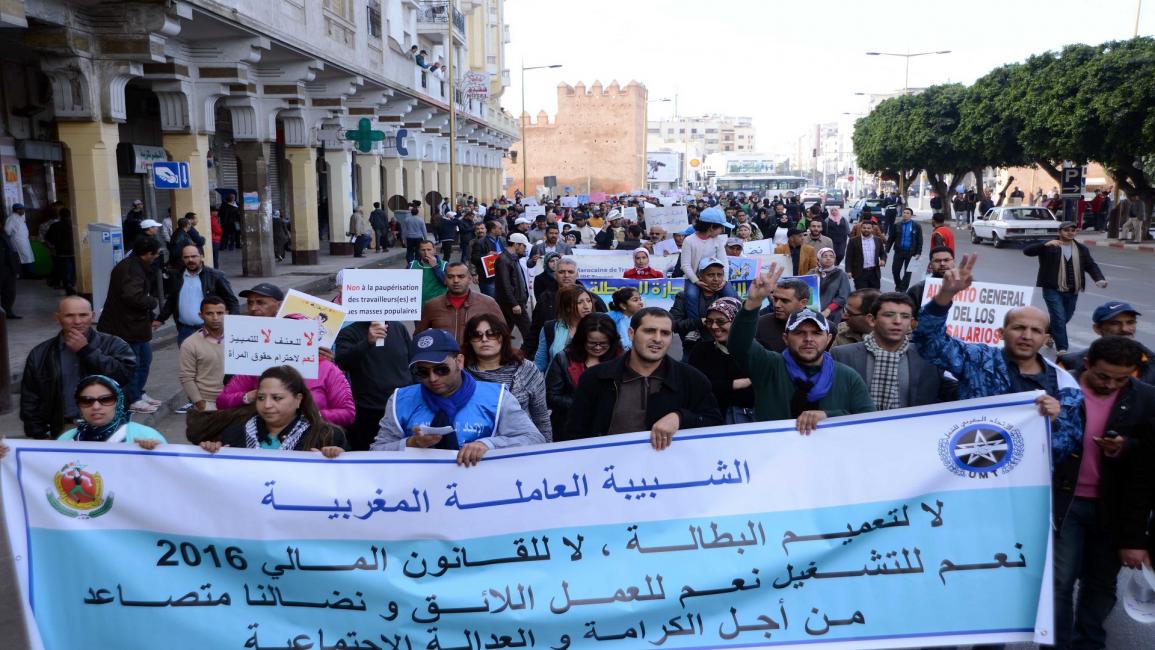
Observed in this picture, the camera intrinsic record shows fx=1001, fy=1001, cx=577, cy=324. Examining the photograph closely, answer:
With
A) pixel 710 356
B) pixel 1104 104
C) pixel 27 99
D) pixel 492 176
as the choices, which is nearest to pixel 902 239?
pixel 710 356

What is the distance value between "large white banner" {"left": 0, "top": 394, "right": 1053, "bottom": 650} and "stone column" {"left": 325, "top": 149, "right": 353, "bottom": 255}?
82.1ft

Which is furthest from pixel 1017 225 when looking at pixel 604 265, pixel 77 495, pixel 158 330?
pixel 77 495

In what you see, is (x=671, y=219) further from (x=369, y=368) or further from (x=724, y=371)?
(x=724, y=371)

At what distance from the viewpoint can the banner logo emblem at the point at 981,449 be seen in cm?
396

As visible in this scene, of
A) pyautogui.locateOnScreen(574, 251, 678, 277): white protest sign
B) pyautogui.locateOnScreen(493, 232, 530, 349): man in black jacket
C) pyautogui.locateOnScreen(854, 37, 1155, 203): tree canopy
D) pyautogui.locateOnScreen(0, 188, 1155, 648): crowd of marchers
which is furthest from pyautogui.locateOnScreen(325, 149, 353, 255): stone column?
pyautogui.locateOnScreen(854, 37, 1155, 203): tree canopy

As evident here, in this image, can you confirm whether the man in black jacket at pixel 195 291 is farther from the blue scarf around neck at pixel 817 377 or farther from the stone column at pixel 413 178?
the stone column at pixel 413 178

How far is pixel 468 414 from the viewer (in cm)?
434

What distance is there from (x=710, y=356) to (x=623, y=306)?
1613 millimetres

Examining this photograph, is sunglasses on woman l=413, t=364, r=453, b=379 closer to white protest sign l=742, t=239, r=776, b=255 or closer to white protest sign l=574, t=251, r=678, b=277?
white protest sign l=574, t=251, r=678, b=277

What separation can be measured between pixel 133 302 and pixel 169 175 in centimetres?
915

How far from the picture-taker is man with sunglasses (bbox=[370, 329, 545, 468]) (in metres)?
4.28

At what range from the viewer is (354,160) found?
114 ft

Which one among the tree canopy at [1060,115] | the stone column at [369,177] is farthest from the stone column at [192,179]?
the tree canopy at [1060,115]

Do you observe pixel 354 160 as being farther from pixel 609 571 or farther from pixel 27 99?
pixel 609 571
